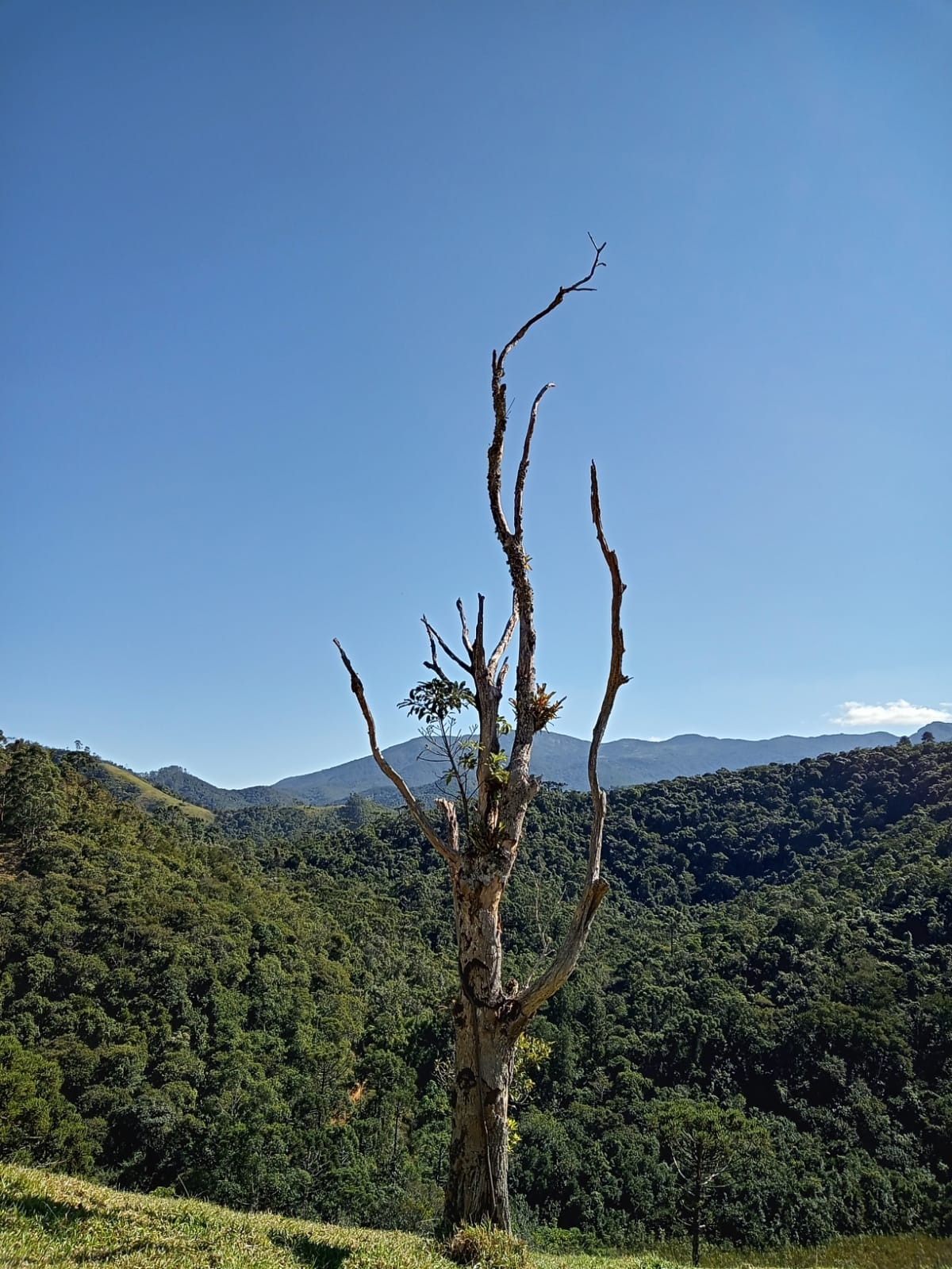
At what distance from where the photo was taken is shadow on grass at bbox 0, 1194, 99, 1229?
4.74 metres

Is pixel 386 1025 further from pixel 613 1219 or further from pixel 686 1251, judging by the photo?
pixel 686 1251

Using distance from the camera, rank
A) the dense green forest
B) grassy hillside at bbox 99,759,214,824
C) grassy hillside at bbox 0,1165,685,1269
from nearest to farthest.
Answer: grassy hillside at bbox 0,1165,685,1269
the dense green forest
grassy hillside at bbox 99,759,214,824

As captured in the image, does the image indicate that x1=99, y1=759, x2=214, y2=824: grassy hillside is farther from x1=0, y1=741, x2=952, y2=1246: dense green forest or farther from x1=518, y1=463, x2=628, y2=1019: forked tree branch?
x1=518, y1=463, x2=628, y2=1019: forked tree branch

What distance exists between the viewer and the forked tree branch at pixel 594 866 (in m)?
5.27

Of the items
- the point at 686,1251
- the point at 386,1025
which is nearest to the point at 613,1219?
the point at 686,1251

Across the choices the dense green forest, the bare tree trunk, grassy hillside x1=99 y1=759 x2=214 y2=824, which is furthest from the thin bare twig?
grassy hillside x1=99 y1=759 x2=214 y2=824

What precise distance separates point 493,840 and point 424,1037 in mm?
49132

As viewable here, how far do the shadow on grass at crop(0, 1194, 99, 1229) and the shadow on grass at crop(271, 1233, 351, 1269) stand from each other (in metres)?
1.41

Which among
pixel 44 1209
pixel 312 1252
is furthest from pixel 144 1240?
pixel 312 1252

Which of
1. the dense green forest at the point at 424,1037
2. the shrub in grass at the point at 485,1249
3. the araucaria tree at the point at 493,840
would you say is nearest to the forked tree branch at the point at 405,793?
the araucaria tree at the point at 493,840

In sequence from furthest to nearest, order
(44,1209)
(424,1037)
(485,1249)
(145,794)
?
(145,794)
(424,1037)
(44,1209)
(485,1249)

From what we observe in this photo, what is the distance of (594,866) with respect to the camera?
5523mm

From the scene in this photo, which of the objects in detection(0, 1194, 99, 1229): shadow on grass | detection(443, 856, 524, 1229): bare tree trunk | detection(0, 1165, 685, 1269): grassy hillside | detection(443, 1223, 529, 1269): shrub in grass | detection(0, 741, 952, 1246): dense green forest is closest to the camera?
detection(0, 1165, 685, 1269): grassy hillside

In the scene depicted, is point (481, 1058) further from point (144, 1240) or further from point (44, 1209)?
point (44, 1209)
